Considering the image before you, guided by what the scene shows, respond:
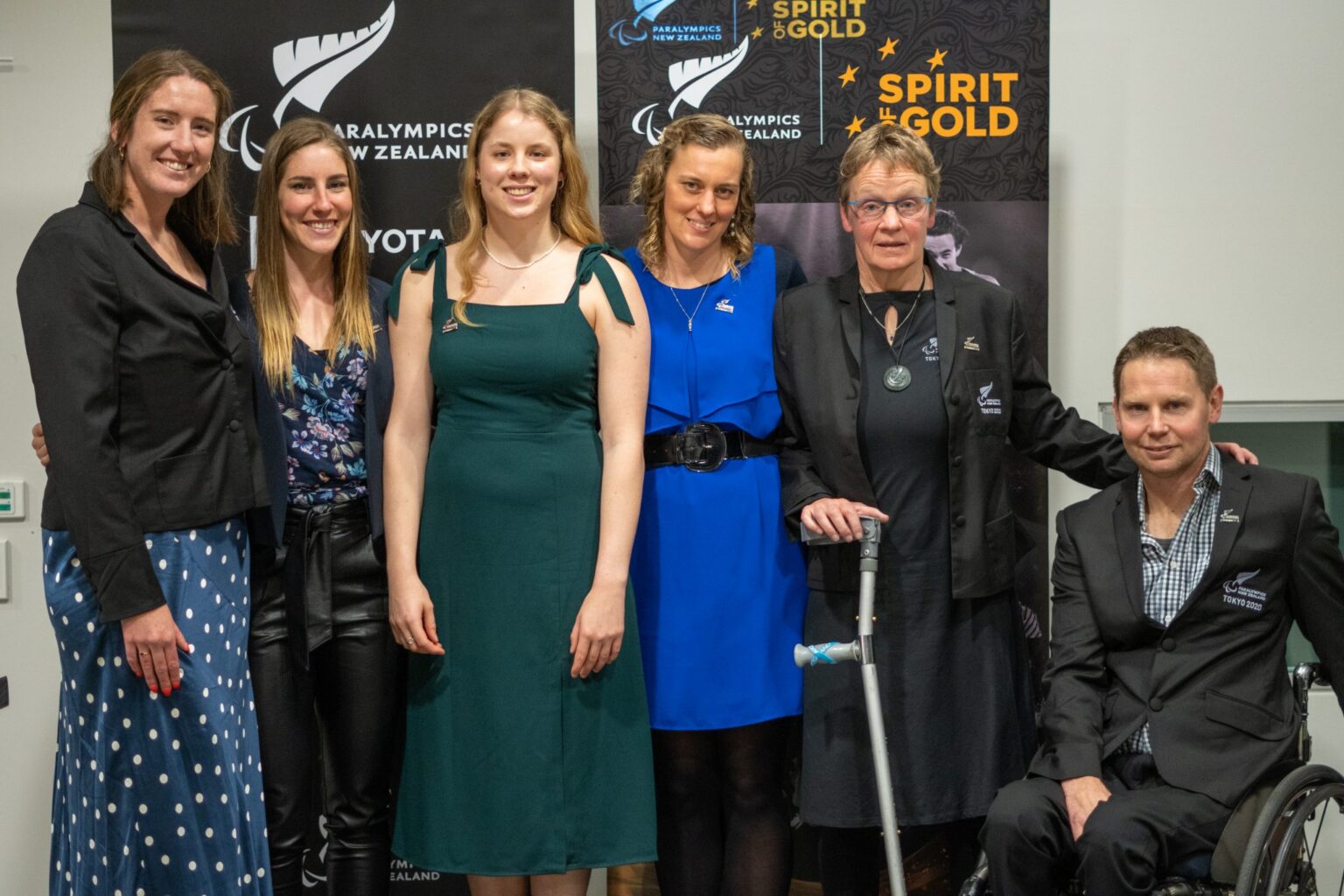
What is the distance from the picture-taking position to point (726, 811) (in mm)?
3029

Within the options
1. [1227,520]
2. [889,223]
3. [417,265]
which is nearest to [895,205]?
[889,223]

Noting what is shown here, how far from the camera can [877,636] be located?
2.91 meters

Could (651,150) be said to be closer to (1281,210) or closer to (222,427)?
(222,427)

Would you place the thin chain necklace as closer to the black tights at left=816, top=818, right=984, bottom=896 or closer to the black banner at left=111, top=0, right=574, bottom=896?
the black banner at left=111, top=0, right=574, bottom=896

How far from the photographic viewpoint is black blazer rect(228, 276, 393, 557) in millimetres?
2748

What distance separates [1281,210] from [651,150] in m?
1.87

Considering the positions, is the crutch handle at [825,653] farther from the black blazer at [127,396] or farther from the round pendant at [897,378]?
the black blazer at [127,396]

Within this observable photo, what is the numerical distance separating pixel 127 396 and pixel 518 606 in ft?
2.91

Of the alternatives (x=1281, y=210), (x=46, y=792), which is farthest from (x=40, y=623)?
(x=1281, y=210)

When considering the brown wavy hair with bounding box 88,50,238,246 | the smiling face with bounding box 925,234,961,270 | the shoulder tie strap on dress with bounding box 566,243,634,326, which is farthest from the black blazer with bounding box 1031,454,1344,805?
the brown wavy hair with bounding box 88,50,238,246

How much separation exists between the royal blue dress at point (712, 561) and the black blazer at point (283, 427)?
1.94 ft

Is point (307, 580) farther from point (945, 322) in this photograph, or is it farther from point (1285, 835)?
point (1285, 835)

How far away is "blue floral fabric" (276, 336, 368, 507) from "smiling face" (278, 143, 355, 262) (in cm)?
25

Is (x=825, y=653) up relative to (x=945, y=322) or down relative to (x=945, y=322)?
down
